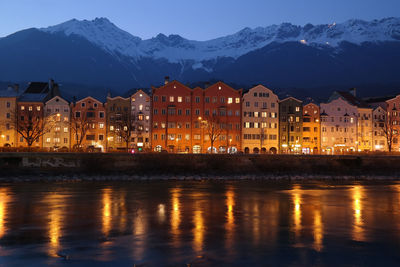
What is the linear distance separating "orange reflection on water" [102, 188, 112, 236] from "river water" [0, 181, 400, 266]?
3.2 inches

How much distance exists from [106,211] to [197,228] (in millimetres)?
10737

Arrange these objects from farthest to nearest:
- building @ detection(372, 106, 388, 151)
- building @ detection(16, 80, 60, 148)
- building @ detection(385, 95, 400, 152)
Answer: building @ detection(372, 106, 388, 151) < building @ detection(385, 95, 400, 152) < building @ detection(16, 80, 60, 148)

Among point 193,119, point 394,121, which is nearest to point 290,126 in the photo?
point 193,119

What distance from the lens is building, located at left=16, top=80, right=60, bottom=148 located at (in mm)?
102375

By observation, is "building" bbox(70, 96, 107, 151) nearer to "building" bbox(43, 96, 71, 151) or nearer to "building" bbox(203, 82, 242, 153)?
"building" bbox(43, 96, 71, 151)

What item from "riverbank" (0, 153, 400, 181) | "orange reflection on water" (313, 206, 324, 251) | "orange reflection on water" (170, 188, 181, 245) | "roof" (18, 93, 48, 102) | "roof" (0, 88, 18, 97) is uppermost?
"roof" (0, 88, 18, 97)

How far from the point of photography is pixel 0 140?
4247 inches

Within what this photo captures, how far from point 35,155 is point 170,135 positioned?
4076 cm

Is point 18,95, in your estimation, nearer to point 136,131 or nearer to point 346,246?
point 136,131

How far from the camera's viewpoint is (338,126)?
390 ft

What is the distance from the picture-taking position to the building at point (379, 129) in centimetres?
12256

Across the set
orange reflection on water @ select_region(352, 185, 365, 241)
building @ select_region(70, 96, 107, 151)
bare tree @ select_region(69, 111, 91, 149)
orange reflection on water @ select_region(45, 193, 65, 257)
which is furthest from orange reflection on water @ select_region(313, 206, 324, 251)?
building @ select_region(70, 96, 107, 151)

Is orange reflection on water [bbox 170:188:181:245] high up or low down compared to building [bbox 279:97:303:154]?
down

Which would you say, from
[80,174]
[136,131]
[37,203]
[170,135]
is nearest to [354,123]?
[170,135]
